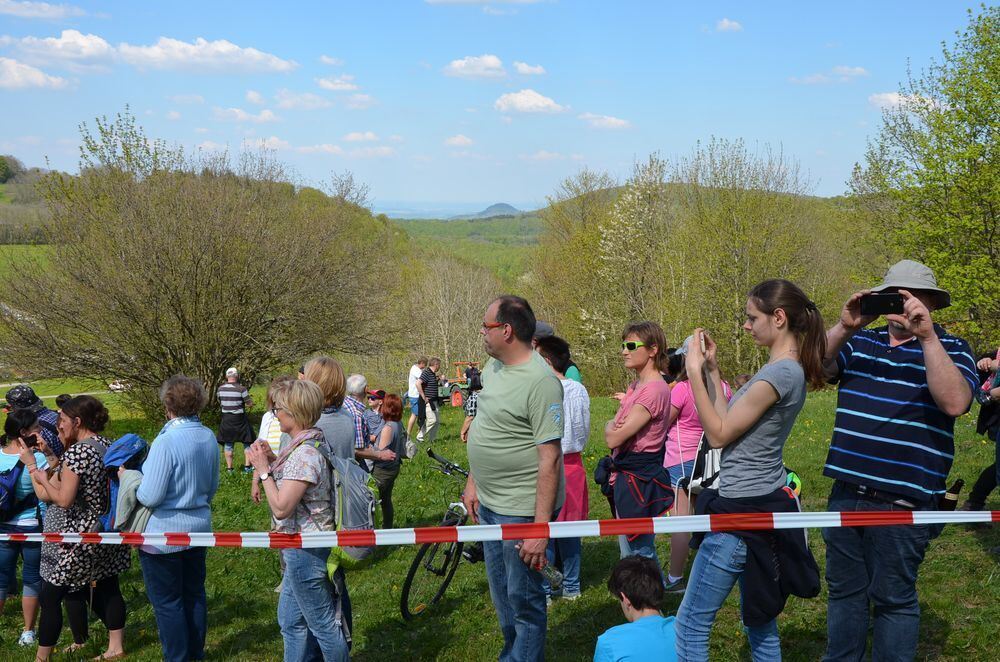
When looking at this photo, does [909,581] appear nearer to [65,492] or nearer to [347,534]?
[347,534]

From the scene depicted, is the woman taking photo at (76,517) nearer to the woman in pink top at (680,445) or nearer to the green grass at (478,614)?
the green grass at (478,614)

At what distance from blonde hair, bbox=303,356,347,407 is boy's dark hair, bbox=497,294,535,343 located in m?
1.51

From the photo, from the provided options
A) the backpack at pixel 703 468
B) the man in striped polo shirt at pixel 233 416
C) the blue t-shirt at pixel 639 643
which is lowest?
the man in striped polo shirt at pixel 233 416

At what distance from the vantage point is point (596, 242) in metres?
36.2

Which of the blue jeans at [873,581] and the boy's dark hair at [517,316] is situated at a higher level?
the boy's dark hair at [517,316]

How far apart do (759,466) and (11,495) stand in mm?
5090

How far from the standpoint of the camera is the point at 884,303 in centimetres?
361

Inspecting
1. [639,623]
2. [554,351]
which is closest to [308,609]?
[639,623]

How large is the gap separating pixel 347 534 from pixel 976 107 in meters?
24.1

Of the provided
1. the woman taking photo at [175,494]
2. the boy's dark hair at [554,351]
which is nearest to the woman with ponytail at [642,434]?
the boy's dark hair at [554,351]

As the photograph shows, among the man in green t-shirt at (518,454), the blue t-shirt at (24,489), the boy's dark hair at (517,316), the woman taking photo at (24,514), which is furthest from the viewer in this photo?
the blue t-shirt at (24,489)

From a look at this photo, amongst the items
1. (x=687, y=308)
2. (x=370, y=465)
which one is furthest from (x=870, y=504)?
(x=687, y=308)

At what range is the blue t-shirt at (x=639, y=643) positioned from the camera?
350 cm

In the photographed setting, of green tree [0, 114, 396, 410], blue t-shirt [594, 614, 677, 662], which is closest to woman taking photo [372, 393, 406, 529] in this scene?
blue t-shirt [594, 614, 677, 662]
